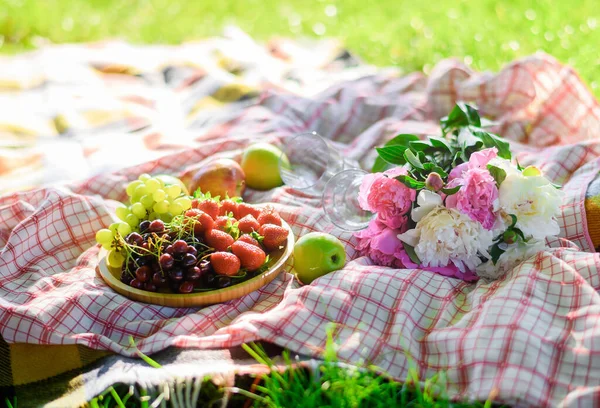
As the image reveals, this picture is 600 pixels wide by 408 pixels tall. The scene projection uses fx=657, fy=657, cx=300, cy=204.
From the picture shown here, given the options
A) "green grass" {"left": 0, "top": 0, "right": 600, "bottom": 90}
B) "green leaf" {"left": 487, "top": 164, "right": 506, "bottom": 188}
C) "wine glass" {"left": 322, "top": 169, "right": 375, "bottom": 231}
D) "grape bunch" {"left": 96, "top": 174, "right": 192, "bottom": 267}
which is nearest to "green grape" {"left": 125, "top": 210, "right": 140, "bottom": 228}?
"grape bunch" {"left": 96, "top": 174, "right": 192, "bottom": 267}

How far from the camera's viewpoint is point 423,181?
6.17ft

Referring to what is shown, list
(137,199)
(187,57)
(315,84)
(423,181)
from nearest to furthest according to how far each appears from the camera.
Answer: (423,181), (137,199), (315,84), (187,57)

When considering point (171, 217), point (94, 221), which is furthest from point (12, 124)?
point (171, 217)

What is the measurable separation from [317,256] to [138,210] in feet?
1.80

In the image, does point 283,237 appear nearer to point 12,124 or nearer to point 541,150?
point 541,150

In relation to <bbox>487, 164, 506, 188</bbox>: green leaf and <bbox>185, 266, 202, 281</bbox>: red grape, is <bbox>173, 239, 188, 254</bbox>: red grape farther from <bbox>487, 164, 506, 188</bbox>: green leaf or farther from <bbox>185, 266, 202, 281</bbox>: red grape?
<bbox>487, 164, 506, 188</bbox>: green leaf

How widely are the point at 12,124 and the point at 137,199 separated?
131 centimetres

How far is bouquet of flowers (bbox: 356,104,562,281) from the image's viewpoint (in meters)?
1.75

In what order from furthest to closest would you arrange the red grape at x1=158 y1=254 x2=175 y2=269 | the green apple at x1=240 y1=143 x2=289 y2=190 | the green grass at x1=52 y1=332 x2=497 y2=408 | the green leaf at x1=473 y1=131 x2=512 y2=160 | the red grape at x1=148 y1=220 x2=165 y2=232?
the green apple at x1=240 y1=143 x2=289 y2=190 → the green leaf at x1=473 y1=131 x2=512 y2=160 → the red grape at x1=148 y1=220 x2=165 y2=232 → the red grape at x1=158 y1=254 x2=175 y2=269 → the green grass at x1=52 y1=332 x2=497 y2=408

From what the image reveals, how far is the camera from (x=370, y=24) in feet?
15.7

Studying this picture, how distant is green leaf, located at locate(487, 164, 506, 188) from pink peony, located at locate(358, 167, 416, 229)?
0.22m

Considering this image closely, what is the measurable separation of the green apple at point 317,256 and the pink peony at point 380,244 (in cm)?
9

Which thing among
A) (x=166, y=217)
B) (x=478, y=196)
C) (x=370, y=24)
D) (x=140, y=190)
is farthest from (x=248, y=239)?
(x=370, y=24)

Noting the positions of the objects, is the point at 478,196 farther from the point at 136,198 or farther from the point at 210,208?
the point at 136,198
